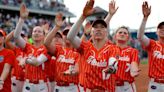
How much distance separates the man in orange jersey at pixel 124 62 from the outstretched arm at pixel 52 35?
4.56 ft

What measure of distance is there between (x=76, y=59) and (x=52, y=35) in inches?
32.8

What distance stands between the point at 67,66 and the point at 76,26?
1.86 m

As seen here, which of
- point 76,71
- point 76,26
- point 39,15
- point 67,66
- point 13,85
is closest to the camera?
point 76,26

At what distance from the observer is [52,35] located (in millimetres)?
6953

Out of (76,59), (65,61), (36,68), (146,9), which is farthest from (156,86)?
Answer: (36,68)

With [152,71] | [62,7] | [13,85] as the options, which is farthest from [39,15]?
[152,71]

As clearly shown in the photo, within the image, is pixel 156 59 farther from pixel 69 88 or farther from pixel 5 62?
pixel 5 62

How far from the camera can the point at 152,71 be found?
7.35 meters

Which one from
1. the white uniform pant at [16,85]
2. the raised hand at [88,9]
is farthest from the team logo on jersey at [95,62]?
the white uniform pant at [16,85]

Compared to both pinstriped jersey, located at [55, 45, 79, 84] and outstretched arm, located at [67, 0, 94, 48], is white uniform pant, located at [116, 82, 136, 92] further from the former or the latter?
outstretched arm, located at [67, 0, 94, 48]

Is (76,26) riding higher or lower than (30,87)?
higher

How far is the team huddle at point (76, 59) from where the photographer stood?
6.11 metres

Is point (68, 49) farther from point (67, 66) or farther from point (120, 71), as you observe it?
point (120, 71)

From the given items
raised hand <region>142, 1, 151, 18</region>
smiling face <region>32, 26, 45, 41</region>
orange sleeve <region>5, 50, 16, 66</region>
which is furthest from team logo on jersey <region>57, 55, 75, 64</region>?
raised hand <region>142, 1, 151, 18</region>
